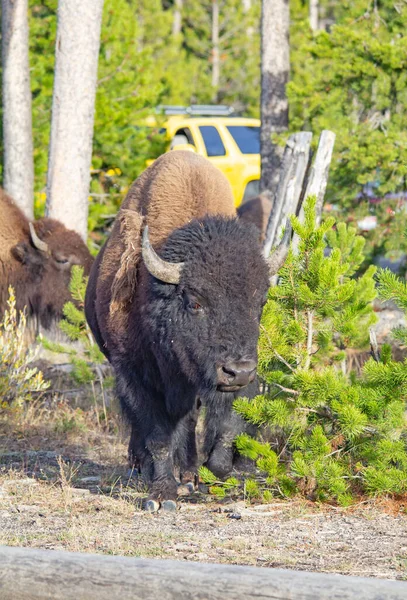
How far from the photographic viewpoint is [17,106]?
13000mm

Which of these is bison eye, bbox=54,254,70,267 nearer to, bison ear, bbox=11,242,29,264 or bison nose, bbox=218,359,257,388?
bison ear, bbox=11,242,29,264

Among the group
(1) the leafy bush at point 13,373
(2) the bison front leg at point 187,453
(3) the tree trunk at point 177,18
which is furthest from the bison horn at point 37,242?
(3) the tree trunk at point 177,18

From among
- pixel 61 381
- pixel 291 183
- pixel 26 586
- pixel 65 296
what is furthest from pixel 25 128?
pixel 26 586

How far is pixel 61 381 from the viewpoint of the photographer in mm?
10445

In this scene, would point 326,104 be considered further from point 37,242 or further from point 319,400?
point 319,400

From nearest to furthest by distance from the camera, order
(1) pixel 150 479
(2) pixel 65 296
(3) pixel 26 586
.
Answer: (3) pixel 26 586 → (1) pixel 150 479 → (2) pixel 65 296

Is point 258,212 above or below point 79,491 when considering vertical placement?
above

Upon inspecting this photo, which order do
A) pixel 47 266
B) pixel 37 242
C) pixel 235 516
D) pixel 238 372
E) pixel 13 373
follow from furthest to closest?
pixel 47 266, pixel 37 242, pixel 13 373, pixel 235 516, pixel 238 372

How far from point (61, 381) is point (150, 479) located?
4376 millimetres

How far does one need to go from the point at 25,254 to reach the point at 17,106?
8.84ft

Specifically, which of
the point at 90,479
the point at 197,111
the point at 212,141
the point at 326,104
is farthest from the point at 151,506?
the point at 197,111

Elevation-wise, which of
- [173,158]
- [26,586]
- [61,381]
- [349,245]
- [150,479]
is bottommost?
[61,381]

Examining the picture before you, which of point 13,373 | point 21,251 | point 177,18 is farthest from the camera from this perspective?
point 177,18

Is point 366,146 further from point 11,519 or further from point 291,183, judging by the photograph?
point 11,519
